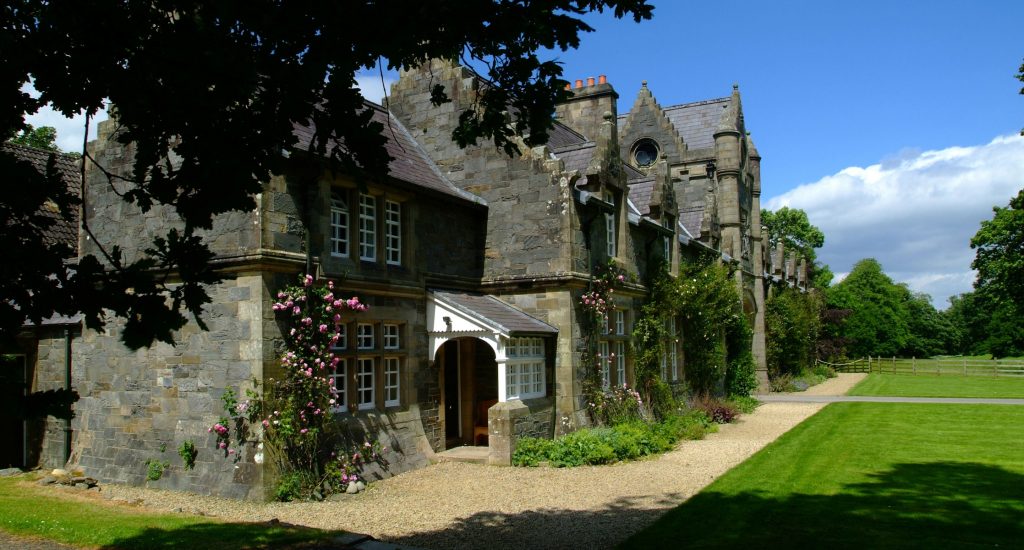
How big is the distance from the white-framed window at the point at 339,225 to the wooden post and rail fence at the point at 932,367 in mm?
40509

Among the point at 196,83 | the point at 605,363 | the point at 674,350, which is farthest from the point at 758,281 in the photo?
the point at 196,83

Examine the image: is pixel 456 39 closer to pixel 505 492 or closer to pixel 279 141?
pixel 279 141

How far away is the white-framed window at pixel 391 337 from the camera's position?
14586mm

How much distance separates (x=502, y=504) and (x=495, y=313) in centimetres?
500

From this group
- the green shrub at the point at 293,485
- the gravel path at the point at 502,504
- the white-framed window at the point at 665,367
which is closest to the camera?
the gravel path at the point at 502,504

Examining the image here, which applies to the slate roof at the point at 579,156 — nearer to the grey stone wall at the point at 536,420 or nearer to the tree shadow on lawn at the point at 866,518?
the grey stone wall at the point at 536,420

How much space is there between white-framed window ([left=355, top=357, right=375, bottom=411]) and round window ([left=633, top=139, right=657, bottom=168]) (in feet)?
66.4

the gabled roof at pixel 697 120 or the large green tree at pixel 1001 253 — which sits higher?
the gabled roof at pixel 697 120

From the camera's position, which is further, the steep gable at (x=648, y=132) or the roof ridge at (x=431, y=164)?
the steep gable at (x=648, y=132)

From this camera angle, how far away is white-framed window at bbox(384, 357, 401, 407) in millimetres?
14484

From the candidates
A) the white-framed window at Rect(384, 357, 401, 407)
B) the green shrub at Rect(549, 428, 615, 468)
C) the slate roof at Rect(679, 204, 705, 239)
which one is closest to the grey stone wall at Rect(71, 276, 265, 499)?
the white-framed window at Rect(384, 357, 401, 407)


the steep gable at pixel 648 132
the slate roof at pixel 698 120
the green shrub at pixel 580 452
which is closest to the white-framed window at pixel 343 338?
the green shrub at pixel 580 452

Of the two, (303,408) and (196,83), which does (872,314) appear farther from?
(196,83)

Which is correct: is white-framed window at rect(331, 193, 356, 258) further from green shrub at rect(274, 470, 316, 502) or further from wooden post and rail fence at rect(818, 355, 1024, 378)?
wooden post and rail fence at rect(818, 355, 1024, 378)
